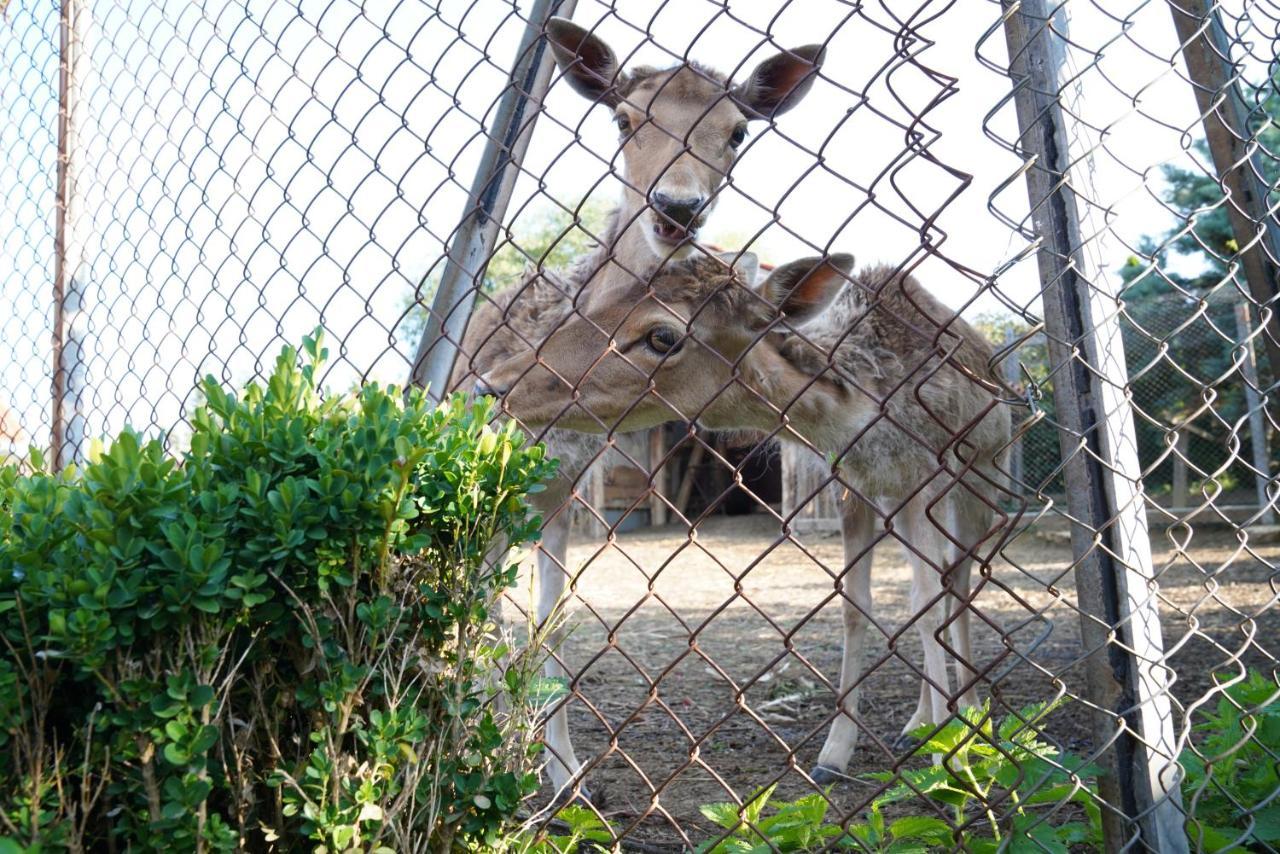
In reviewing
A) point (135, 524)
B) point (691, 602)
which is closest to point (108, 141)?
point (135, 524)

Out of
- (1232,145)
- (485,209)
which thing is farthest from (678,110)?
(1232,145)

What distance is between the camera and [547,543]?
4.65 m

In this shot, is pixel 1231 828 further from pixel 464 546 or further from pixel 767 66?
pixel 767 66

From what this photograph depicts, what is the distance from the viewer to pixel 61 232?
487cm

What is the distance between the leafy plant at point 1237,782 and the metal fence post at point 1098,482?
17 centimetres

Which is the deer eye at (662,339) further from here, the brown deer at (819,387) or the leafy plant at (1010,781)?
the leafy plant at (1010,781)

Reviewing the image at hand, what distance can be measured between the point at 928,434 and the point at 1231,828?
2.18 m

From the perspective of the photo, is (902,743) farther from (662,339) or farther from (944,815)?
(944,815)

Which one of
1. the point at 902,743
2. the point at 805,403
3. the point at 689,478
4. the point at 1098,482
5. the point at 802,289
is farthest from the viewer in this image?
the point at 689,478

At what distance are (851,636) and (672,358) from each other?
5.46ft

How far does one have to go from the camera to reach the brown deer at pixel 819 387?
3.38 m

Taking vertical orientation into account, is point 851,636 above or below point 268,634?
below

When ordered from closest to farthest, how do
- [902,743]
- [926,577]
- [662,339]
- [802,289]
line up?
[802,289] < [662,339] < [926,577] < [902,743]

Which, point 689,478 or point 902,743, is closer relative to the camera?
point 902,743
